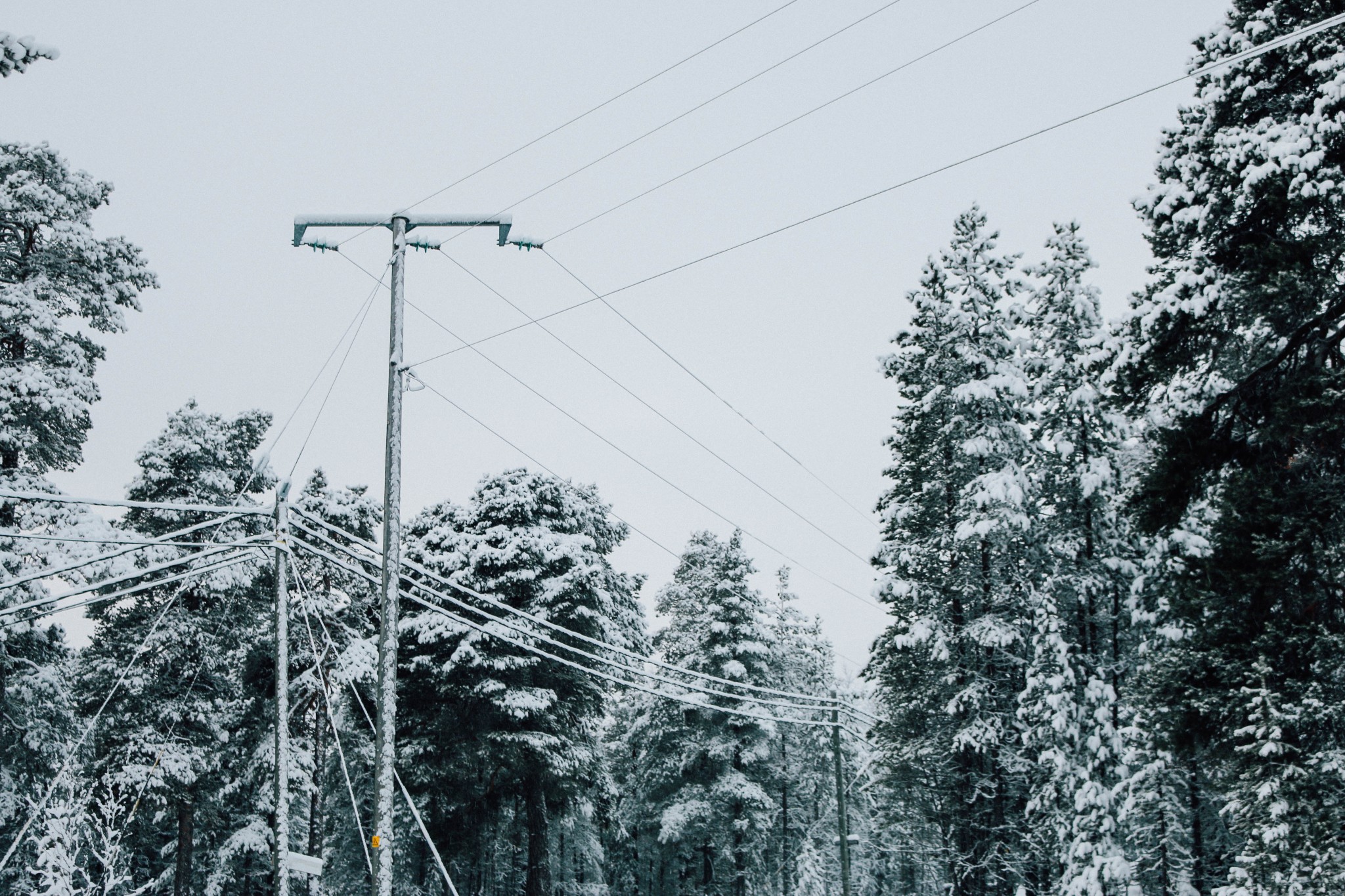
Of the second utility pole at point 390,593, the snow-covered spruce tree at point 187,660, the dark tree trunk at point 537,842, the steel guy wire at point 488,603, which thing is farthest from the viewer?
the dark tree trunk at point 537,842

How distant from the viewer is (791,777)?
40906 mm

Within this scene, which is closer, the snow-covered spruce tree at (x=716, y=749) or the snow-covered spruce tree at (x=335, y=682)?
the snow-covered spruce tree at (x=335, y=682)

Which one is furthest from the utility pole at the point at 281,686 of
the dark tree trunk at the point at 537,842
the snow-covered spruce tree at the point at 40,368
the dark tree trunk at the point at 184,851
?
the dark tree trunk at the point at 537,842

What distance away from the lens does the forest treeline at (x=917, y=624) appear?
12.5 meters

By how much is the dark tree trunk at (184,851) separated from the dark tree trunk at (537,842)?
9.00m

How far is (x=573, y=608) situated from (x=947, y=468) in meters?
12.8

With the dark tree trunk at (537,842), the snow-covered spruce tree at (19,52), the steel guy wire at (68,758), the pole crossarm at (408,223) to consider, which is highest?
the pole crossarm at (408,223)

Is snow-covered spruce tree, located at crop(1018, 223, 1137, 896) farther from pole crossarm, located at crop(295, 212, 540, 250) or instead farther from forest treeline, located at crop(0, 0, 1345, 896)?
pole crossarm, located at crop(295, 212, 540, 250)

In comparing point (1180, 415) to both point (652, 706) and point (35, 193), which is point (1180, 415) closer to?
point (35, 193)

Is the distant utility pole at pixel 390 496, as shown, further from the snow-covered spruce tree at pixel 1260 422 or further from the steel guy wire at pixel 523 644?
the snow-covered spruce tree at pixel 1260 422

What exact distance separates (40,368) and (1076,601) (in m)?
21.2

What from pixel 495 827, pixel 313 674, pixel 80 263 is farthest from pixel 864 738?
pixel 80 263

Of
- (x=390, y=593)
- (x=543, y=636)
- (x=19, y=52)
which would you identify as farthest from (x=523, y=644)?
(x=19, y=52)

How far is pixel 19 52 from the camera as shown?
6.67 m
